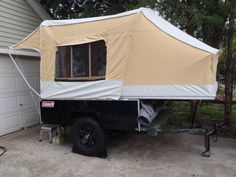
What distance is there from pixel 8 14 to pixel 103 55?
3.90m

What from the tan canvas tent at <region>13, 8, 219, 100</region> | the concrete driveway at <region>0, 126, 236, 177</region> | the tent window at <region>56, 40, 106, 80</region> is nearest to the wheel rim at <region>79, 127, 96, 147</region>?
the concrete driveway at <region>0, 126, 236, 177</region>

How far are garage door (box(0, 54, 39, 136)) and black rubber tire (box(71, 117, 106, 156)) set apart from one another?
2.63 m

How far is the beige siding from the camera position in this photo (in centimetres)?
829

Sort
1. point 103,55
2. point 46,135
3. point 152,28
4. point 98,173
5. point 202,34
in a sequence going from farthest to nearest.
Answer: point 202,34
point 46,135
point 103,55
point 152,28
point 98,173

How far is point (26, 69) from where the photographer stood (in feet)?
29.3

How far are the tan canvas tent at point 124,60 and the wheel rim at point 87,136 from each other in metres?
0.74

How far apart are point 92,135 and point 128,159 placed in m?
0.93

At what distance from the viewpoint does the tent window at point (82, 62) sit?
6219 millimetres

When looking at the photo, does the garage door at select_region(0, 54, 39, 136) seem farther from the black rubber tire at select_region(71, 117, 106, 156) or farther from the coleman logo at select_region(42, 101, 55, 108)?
the black rubber tire at select_region(71, 117, 106, 156)

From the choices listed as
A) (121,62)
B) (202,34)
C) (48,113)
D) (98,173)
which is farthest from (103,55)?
(202,34)

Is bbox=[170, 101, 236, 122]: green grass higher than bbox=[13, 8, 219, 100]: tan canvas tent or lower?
lower

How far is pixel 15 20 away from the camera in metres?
8.79

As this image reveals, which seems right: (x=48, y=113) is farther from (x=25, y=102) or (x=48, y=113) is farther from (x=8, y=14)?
(x=8, y=14)

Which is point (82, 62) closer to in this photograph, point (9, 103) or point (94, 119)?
point (94, 119)
